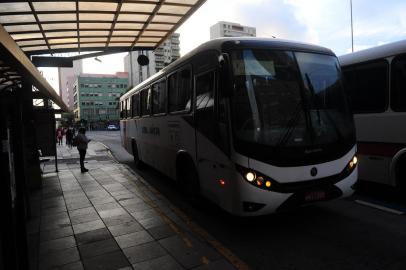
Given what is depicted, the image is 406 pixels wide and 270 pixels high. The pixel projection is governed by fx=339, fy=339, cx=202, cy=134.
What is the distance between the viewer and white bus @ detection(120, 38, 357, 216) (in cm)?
467

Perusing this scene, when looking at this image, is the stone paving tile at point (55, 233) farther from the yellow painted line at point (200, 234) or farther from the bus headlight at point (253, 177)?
the bus headlight at point (253, 177)

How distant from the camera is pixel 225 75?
4727 mm

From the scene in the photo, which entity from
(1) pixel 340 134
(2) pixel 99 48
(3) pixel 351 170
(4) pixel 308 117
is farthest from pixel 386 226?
(2) pixel 99 48

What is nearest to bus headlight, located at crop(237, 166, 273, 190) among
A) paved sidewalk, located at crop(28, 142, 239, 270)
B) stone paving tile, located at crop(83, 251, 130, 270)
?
paved sidewalk, located at crop(28, 142, 239, 270)

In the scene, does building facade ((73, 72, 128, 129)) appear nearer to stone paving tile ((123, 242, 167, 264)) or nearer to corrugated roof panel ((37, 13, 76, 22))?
corrugated roof panel ((37, 13, 76, 22))

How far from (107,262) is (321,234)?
312 cm

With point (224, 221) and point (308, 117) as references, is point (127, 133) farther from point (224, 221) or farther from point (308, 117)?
point (308, 117)

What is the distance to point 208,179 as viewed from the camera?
5605mm

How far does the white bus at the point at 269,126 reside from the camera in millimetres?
4672

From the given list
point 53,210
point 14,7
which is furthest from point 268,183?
point 14,7

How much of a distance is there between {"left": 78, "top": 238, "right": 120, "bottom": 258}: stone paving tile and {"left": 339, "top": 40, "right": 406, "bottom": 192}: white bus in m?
5.08

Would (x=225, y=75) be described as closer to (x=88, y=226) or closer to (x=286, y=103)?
(x=286, y=103)

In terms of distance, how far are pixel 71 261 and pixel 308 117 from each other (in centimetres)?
390

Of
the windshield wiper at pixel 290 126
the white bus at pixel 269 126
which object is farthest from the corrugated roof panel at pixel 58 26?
the windshield wiper at pixel 290 126
